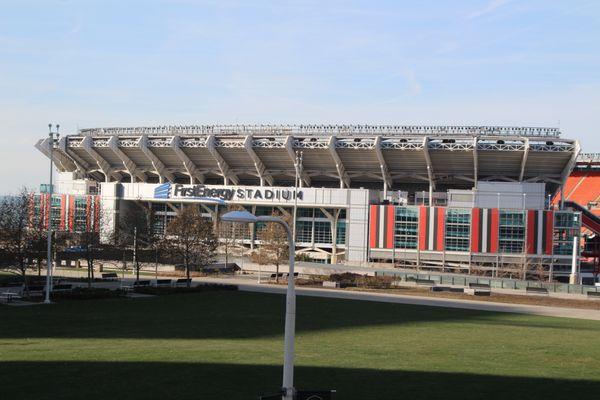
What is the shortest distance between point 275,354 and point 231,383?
18.3 ft

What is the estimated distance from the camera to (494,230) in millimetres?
89250

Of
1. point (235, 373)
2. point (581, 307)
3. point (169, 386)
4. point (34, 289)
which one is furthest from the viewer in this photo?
point (581, 307)

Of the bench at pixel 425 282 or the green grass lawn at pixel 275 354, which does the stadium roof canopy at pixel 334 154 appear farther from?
the green grass lawn at pixel 275 354

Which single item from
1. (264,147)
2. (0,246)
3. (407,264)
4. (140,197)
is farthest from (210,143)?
(0,246)

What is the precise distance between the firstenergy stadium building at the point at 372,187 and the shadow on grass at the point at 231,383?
2336 inches

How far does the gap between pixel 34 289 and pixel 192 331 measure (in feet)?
74.6

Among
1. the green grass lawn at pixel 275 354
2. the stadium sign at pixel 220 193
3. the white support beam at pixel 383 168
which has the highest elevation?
the white support beam at pixel 383 168

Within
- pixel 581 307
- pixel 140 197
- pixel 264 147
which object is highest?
pixel 264 147

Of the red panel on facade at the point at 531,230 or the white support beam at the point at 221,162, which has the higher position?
the white support beam at the point at 221,162

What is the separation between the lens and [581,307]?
53812mm

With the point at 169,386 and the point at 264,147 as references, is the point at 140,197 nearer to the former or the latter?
the point at 264,147

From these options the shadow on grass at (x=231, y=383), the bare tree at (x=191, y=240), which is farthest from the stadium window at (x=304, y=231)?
the shadow on grass at (x=231, y=383)

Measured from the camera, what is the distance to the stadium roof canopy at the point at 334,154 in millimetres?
90438

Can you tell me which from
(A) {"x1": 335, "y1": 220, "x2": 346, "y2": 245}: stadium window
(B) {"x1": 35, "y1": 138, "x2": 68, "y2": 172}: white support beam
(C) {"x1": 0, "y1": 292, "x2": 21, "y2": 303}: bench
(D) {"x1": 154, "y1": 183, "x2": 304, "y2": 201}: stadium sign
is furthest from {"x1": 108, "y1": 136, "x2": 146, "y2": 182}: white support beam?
(C) {"x1": 0, "y1": 292, "x2": 21, "y2": 303}: bench
